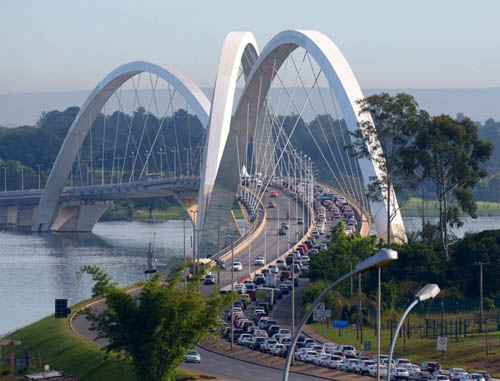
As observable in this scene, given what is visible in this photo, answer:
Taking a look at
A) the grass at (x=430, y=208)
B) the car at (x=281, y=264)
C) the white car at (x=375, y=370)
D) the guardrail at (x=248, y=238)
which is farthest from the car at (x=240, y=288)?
the grass at (x=430, y=208)

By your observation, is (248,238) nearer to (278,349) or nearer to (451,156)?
(451,156)

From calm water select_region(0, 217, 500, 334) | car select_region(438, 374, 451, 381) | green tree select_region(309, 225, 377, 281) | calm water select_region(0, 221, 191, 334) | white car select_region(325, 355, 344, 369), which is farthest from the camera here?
calm water select_region(0, 217, 500, 334)

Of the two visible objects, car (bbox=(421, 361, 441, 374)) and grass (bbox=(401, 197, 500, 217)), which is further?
grass (bbox=(401, 197, 500, 217))

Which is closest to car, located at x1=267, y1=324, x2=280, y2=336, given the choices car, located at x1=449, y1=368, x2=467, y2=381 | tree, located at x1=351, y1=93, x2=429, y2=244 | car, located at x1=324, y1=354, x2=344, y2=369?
car, located at x1=324, y1=354, x2=344, y2=369

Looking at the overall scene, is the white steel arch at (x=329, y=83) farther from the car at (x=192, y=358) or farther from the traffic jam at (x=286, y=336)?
the car at (x=192, y=358)

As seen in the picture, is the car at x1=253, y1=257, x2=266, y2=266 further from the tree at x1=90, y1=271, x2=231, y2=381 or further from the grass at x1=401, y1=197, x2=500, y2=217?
the grass at x1=401, y1=197, x2=500, y2=217

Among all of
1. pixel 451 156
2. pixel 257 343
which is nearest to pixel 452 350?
pixel 257 343

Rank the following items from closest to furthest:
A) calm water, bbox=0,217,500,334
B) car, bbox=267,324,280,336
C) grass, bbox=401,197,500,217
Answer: car, bbox=267,324,280,336 → calm water, bbox=0,217,500,334 → grass, bbox=401,197,500,217
